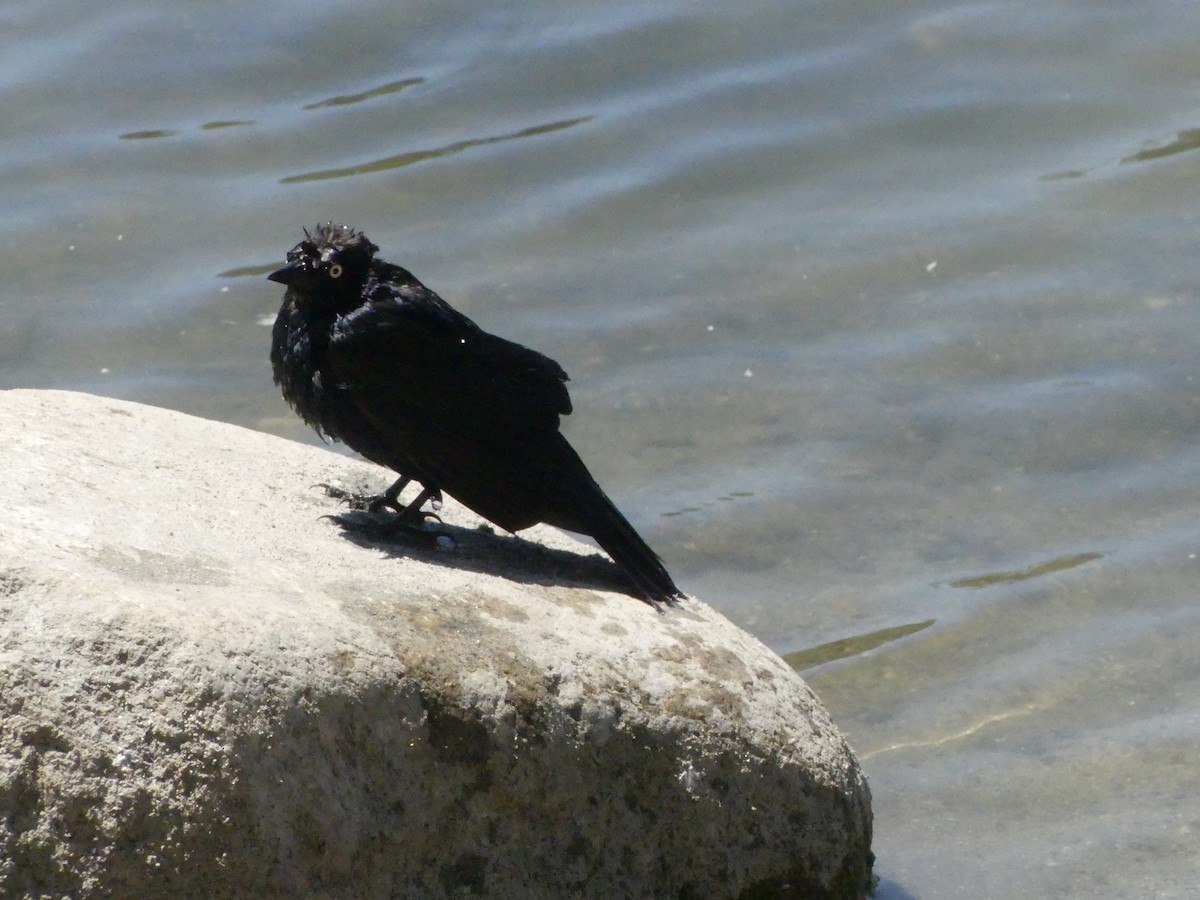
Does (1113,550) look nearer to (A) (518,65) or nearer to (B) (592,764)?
(B) (592,764)

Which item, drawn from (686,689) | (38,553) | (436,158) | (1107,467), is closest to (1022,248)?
(1107,467)

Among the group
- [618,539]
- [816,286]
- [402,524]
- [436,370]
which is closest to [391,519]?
[402,524]

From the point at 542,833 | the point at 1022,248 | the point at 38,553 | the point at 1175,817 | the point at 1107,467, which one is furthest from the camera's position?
the point at 1022,248

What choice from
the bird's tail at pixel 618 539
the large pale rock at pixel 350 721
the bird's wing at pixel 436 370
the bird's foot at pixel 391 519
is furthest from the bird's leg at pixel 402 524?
the bird's tail at pixel 618 539

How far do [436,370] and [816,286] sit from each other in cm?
444

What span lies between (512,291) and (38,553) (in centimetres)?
561

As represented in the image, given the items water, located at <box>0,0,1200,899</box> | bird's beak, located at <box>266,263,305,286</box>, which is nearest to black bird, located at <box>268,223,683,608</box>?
bird's beak, located at <box>266,263,305,286</box>

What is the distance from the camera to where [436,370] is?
4699 mm

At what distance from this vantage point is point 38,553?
132 inches

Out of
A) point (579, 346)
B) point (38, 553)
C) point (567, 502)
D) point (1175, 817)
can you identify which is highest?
point (38, 553)

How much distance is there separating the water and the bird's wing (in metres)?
1.72

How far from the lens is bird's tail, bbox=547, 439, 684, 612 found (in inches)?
179

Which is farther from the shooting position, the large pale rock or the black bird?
the black bird

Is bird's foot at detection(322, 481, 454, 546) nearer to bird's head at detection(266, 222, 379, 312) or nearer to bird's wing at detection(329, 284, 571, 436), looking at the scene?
bird's wing at detection(329, 284, 571, 436)
